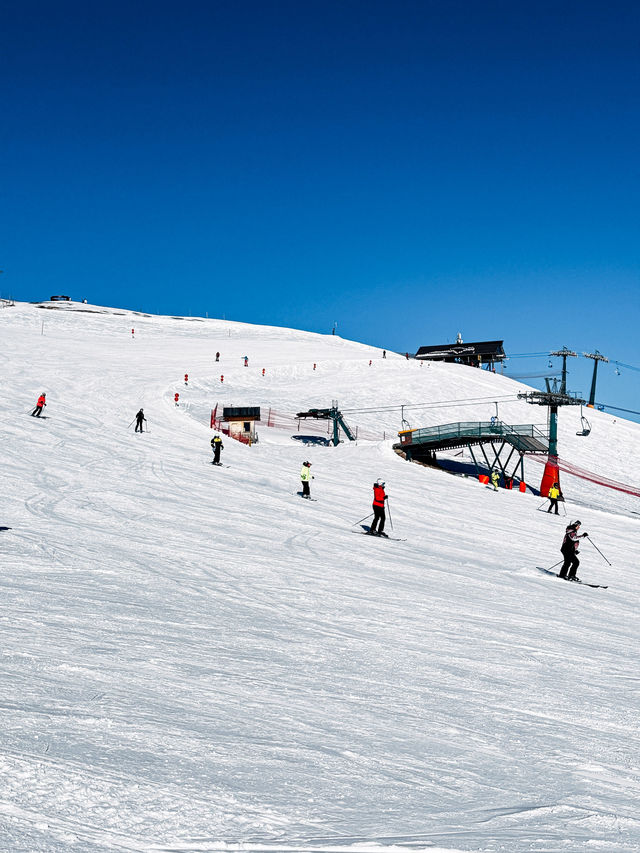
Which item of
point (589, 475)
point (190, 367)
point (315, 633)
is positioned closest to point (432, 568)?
point (315, 633)

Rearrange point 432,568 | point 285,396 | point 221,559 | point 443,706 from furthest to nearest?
1. point 285,396
2. point 432,568
3. point 221,559
4. point 443,706

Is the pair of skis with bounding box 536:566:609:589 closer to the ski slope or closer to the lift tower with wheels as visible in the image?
the ski slope

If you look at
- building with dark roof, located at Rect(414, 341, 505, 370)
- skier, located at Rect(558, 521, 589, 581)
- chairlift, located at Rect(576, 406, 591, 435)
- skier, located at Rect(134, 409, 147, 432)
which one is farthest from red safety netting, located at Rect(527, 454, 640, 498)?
building with dark roof, located at Rect(414, 341, 505, 370)

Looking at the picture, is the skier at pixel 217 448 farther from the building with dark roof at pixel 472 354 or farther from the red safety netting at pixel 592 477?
the building with dark roof at pixel 472 354

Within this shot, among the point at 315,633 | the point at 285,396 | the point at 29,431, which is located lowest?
the point at 315,633

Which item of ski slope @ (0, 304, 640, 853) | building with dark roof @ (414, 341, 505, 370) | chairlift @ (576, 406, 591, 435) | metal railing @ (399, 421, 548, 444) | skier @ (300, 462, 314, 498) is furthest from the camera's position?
building with dark roof @ (414, 341, 505, 370)

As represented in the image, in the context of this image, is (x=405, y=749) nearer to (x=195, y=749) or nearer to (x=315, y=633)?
(x=195, y=749)

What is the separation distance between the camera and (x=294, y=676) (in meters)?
6.45

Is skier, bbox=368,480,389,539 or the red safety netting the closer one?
skier, bbox=368,480,389,539

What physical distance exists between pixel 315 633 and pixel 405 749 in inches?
134

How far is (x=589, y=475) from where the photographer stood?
49.3 metres

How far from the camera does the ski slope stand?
3.69 meters

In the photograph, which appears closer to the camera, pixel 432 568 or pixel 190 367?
pixel 432 568

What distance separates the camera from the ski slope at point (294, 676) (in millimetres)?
3689
